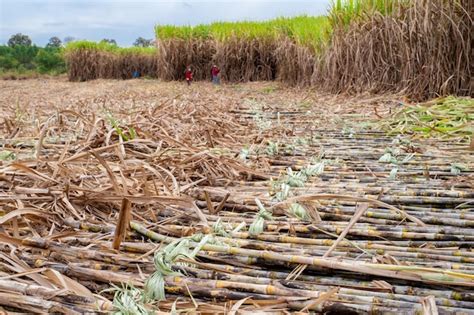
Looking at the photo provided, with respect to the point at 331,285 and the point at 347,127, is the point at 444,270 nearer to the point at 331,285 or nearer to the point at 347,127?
the point at 331,285

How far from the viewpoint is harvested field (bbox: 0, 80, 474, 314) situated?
2.89ft

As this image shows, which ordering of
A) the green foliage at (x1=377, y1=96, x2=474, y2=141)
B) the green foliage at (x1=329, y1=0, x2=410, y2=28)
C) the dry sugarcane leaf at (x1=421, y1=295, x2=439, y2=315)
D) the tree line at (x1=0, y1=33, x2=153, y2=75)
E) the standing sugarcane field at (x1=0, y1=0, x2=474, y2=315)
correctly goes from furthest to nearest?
1. the tree line at (x1=0, y1=33, x2=153, y2=75)
2. the green foliage at (x1=329, y1=0, x2=410, y2=28)
3. the green foliage at (x1=377, y1=96, x2=474, y2=141)
4. the standing sugarcane field at (x1=0, y1=0, x2=474, y2=315)
5. the dry sugarcane leaf at (x1=421, y1=295, x2=439, y2=315)

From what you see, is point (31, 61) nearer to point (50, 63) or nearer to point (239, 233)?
point (50, 63)

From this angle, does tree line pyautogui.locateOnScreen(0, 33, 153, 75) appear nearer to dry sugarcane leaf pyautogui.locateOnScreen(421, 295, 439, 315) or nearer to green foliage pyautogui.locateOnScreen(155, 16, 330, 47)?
green foliage pyautogui.locateOnScreen(155, 16, 330, 47)

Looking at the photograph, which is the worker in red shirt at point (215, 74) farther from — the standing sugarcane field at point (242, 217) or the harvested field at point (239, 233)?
the harvested field at point (239, 233)

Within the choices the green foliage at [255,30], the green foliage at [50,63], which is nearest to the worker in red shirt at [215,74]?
the green foliage at [255,30]

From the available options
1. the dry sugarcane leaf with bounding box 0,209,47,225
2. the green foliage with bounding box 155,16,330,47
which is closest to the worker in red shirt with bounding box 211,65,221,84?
the green foliage with bounding box 155,16,330,47

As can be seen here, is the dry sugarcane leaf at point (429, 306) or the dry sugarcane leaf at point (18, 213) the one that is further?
the dry sugarcane leaf at point (18, 213)

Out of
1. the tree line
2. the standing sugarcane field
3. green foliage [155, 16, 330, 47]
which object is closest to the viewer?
the standing sugarcane field

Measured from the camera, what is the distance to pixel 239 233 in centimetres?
120

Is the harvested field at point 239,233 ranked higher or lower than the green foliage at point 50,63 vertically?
lower

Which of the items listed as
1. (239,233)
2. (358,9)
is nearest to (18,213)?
(239,233)

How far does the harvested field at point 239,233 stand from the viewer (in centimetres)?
88

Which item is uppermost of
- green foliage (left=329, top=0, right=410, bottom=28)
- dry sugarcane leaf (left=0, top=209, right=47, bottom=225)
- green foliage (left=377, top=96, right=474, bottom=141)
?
green foliage (left=329, top=0, right=410, bottom=28)
